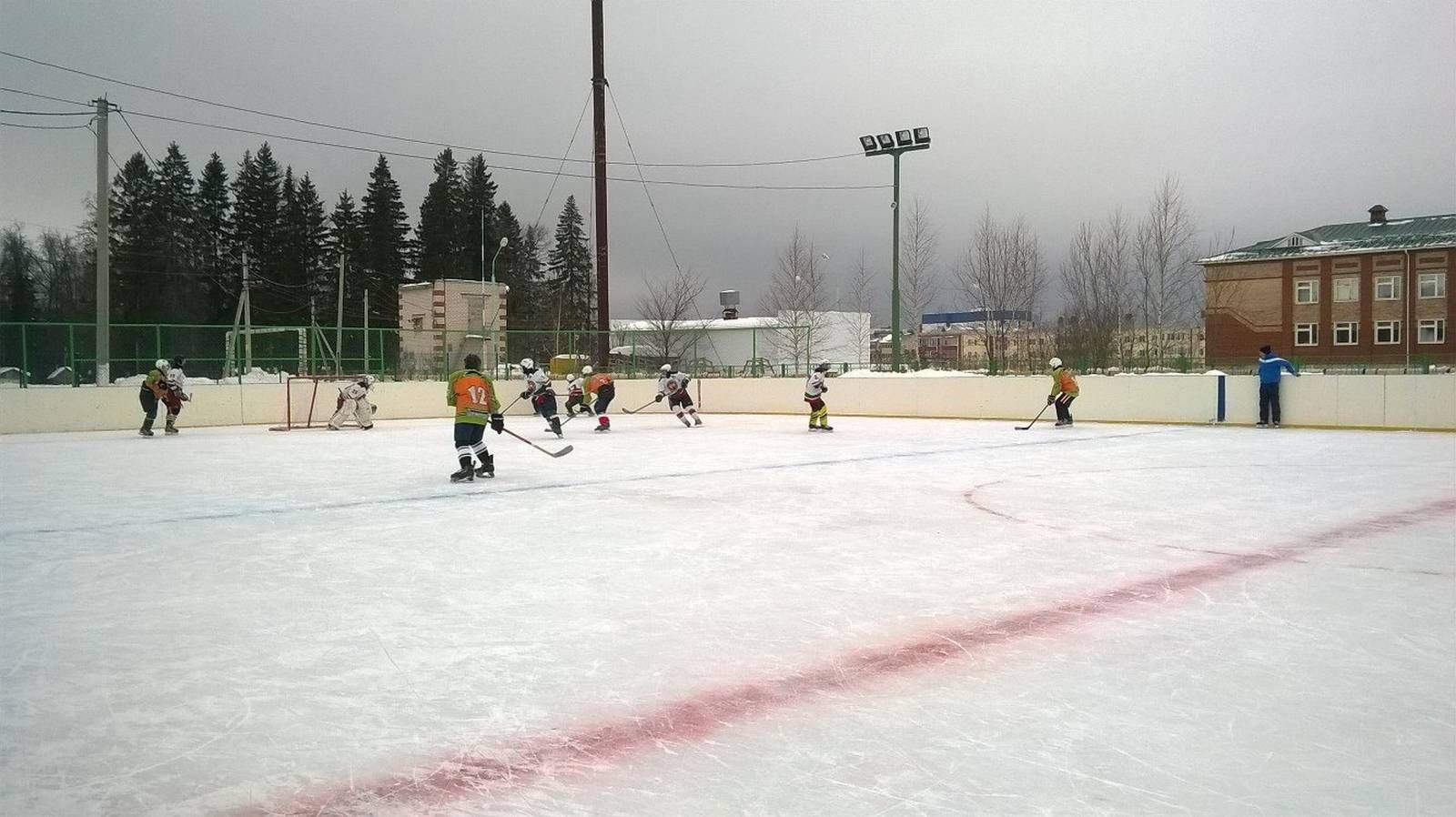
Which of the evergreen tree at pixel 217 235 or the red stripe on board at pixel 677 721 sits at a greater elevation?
the evergreen tree at pixel 217 235

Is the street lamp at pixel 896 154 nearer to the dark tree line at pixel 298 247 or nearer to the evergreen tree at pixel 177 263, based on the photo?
the dark tree line at pixel 298 247

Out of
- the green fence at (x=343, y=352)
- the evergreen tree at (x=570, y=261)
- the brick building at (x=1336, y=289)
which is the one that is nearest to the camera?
the green fence at (x=343, y=352)

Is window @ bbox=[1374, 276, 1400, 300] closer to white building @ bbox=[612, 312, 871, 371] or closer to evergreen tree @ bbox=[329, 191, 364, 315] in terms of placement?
white building @ bbox=[612, 312, 871, 371]

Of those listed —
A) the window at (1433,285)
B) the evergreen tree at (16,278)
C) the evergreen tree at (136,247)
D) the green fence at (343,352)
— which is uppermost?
the evergreen tree at (136,247)

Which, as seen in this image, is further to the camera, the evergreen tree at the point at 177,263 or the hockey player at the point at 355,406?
the evergreen tree at the point at 177,263

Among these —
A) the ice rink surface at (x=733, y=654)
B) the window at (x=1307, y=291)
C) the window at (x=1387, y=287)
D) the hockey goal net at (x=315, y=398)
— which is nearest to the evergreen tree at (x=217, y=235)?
Result: the hockey goal net at (x=315, y=398)

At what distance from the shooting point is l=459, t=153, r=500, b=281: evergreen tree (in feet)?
189

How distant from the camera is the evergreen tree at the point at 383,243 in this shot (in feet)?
169

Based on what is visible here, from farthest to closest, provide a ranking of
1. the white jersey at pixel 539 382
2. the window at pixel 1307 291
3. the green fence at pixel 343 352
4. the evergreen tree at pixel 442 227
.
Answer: the evergreen tree at pixel 442 227
the window at pixel 1307 291
the green fence at pixel 343 352
the white jersey at pixel 539 382

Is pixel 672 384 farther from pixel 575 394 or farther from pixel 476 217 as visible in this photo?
pixel 476 217

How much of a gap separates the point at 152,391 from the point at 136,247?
25.5 meters

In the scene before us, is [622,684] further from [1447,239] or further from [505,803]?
[1447,239]

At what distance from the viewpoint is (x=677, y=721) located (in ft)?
10.1

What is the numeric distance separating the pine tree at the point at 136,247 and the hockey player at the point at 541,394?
25545 mm
